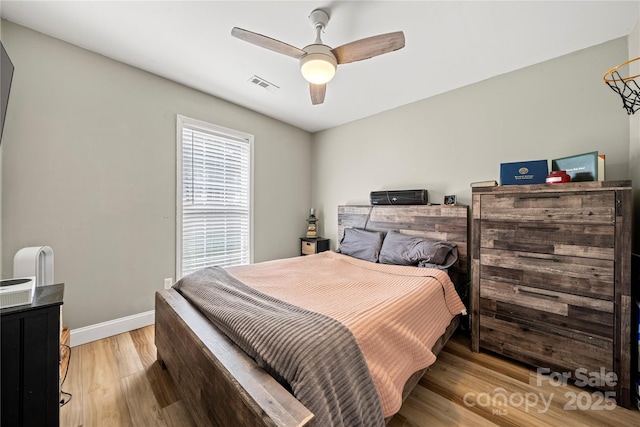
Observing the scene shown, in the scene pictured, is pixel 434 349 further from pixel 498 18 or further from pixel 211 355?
pixel 498 18

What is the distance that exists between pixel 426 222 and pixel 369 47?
1.87 metres

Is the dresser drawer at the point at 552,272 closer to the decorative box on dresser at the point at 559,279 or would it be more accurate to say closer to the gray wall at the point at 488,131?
the decorative box on dresser at the point at 559,279

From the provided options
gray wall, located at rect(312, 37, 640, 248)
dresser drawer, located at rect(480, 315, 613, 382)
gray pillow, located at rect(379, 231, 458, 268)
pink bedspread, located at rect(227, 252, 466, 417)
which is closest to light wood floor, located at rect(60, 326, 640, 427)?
dresser drawer, located at rect(480, 315, 613, 382)

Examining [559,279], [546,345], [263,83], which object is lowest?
[546,345]

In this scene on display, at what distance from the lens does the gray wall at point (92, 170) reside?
190 centimetres

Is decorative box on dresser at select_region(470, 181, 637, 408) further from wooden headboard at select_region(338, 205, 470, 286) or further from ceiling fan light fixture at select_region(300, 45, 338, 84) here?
ceiling fan light fixture at select_region(300, 45, 338, 84)

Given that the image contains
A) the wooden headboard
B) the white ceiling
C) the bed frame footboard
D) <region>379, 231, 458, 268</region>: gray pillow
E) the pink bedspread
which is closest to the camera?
the bed frame footboard

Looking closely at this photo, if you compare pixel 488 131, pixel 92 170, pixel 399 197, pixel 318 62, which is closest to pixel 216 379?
pixel 318 62

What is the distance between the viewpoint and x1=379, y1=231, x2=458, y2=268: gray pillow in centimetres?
235

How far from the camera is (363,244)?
2.96 metres

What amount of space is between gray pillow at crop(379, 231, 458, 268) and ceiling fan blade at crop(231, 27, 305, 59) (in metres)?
2.04

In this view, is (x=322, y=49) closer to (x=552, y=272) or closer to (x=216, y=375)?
(x=216, y=375)

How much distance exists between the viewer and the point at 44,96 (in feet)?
6.52

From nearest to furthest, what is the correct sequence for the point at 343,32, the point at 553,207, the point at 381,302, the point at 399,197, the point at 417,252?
the point at 381,302, the point at 553,207, the point at 343,32, the point at 417,252, the point at 399,197
